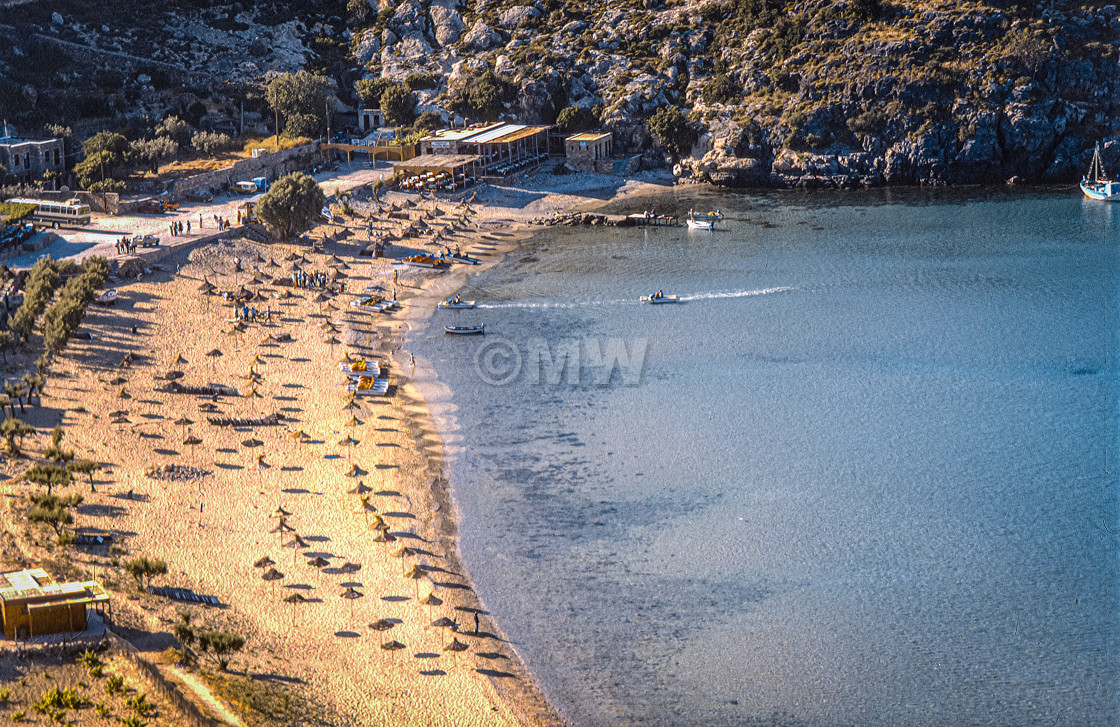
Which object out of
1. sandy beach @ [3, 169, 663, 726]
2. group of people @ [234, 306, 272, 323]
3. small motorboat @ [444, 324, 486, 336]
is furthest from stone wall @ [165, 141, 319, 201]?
small motorboat @ [444, 324, 486, 336]

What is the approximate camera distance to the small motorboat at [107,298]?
68.4m

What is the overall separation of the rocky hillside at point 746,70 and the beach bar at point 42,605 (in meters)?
85.3

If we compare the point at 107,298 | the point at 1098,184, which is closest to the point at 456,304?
the point at 107,298

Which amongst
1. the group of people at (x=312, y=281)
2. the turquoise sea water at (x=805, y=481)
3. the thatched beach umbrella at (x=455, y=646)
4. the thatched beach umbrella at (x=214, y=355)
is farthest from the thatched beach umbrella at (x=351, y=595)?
the group of people at (x=312, y=281)

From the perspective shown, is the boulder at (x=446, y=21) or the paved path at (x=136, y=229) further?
the boulder at (x=446, y=21)

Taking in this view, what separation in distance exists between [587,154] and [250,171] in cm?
3258

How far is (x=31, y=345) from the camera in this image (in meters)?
60.9

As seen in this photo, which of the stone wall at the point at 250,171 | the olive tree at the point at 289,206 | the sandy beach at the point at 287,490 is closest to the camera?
the sandy beach at the point at 287,490

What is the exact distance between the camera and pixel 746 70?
11488 cm

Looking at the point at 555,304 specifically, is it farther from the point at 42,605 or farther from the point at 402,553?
the point at 42,605

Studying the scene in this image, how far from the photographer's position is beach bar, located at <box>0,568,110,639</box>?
33688 millimetres

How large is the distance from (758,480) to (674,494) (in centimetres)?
424

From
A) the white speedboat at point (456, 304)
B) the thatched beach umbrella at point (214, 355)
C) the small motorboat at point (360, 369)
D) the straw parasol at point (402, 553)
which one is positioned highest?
the white speedboat at point (456, 304)

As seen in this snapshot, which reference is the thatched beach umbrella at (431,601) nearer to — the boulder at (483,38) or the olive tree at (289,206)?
the olive tree at (289,206)
